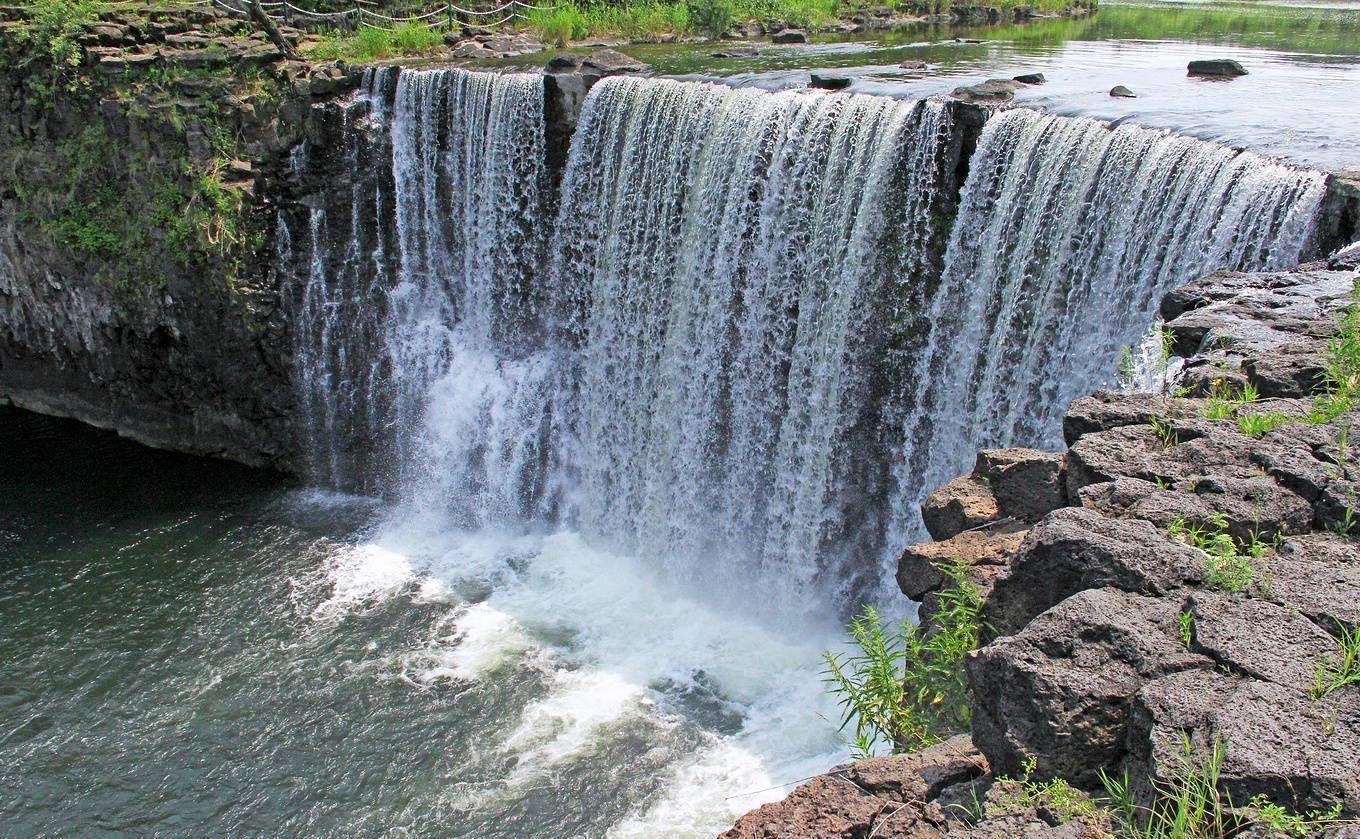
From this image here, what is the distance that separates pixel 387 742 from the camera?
9672 mm

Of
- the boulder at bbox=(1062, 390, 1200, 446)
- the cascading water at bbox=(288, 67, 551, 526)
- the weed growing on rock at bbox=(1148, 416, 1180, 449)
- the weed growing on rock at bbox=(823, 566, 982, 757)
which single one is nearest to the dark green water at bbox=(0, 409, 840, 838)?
the cascading water at bbox=(288, 67, 551, 526)

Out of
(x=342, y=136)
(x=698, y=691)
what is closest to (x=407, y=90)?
(x=342, y=136)

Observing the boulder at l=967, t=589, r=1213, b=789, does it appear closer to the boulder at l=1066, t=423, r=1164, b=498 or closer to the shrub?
the boulder at l=1066, t=423, r=1164, b=498

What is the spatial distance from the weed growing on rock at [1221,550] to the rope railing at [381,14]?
15.5 metres

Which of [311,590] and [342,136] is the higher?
[342,136]

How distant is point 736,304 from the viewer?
38.3ft

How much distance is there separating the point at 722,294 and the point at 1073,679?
7972mm

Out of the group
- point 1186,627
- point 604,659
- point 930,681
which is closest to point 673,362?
point 604,659

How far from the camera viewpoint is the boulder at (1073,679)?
13.3 feet

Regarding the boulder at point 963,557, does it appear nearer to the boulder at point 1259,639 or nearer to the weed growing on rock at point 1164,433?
the weed growing on rock at point 1164,433

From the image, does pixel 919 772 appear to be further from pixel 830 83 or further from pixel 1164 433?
pixel 830 83

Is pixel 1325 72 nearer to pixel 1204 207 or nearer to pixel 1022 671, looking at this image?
pixel 1204 207

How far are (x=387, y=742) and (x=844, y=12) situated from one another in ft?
61.3

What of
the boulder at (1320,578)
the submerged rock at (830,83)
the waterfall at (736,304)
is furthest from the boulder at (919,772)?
the submerged rock at (830,83)
